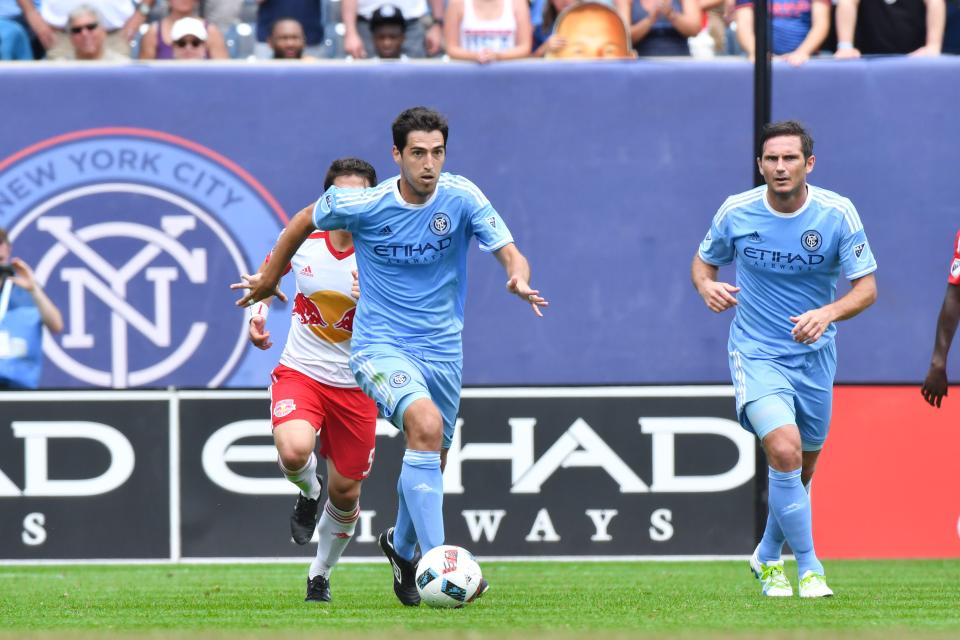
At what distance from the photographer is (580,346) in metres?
12.9

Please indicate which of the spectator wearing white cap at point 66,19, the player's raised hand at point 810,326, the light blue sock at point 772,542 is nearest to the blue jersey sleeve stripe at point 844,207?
the player's raised hand at point 810,326

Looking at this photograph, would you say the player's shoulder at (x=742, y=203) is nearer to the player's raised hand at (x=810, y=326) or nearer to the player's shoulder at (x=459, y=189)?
the player's raised hand at (x=810, y=326)

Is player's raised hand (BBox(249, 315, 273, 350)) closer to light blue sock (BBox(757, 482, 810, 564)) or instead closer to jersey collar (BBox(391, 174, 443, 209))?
jersey collar (BBox(391, 174, 443, 209))

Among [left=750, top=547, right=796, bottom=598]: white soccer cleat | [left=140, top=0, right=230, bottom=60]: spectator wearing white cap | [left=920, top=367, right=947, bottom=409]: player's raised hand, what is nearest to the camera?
[left=750, top=547, right=796, bottom=598]: white soccer cleat

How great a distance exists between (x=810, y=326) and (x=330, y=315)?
2550mm

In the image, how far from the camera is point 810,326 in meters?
7.48

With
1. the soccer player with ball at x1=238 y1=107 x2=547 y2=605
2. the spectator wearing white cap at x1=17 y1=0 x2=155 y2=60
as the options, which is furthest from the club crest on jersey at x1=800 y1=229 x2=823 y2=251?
the spectator wearing white cap at x1=17 y1=0 x2=155 y2=60

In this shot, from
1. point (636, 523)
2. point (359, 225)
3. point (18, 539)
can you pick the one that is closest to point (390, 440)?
point (636, 523)

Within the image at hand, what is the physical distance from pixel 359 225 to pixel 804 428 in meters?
2.53

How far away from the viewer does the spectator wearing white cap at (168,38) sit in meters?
13.2

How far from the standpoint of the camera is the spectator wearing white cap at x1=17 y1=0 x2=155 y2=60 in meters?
13.1

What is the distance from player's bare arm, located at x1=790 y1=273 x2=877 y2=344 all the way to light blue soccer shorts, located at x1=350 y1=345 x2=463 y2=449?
5.38 feet

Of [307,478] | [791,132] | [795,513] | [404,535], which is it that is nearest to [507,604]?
[404,535]

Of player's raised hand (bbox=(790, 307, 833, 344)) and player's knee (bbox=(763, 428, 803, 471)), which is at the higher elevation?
player's raised hand (bbox=(790, 307, 833, 344))
